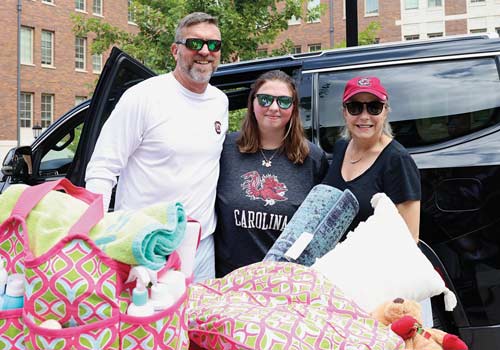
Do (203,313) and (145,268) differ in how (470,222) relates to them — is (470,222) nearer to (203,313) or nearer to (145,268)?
(203,313)

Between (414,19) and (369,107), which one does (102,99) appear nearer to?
(369,107)

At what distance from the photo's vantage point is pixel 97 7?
102ft

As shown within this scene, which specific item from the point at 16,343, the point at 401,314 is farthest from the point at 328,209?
the point at 16,343

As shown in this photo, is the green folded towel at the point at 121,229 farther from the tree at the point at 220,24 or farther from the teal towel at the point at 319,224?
the tree at the point at 220,24

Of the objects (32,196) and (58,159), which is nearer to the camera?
(32,196)

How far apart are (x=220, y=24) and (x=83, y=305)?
808 cm

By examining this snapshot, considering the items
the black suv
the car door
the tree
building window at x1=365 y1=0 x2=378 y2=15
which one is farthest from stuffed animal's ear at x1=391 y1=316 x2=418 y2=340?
building window at x1=365 y1=0 x2=378 y2=15

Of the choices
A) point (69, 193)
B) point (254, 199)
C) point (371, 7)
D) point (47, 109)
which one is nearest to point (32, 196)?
point (69, 193)

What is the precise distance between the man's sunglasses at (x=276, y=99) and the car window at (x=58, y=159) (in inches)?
80.1

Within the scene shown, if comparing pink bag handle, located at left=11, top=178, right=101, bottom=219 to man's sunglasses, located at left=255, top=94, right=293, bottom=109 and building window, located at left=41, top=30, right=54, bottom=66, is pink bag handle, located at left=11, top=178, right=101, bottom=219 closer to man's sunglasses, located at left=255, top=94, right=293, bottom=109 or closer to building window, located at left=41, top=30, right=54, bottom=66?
man's sunglasses, located at left=255, top=94, right=293, bottom=109

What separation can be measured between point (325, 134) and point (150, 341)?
7.31 ft

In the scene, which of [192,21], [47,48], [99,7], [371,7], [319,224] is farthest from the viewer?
[99,7]

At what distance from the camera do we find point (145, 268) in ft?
3.48

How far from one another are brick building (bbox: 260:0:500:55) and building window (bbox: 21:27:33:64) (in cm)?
1314
